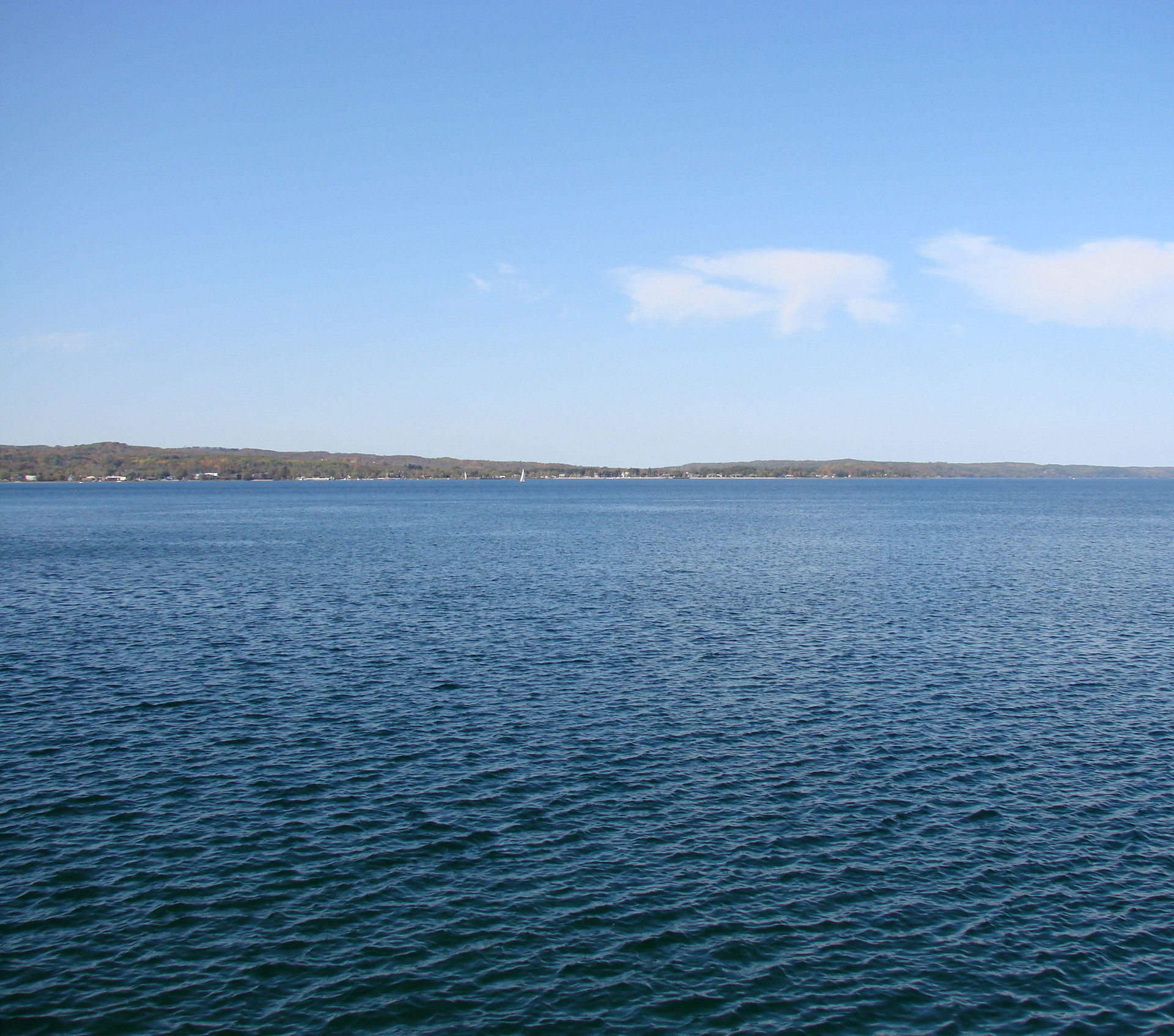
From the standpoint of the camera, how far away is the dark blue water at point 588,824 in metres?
21.0

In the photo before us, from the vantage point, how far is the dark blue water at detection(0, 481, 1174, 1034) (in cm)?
2097

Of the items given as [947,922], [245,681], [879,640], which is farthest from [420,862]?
[879,640]

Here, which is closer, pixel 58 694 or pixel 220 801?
pixel 220 801

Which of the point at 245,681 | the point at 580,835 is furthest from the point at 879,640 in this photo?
the point at 245,681

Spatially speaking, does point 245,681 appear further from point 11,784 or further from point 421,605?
point 421,605

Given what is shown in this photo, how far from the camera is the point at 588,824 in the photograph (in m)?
29.8

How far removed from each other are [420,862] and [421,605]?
4781 centimetres

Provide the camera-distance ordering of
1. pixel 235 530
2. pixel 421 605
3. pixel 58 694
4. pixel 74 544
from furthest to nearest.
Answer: pixel 235 530
pixel 74 544
pixel 421 605
pixel 58 694

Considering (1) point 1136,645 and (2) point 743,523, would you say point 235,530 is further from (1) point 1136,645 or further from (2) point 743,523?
(1) point 1136,645

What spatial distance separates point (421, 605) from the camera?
7394cm

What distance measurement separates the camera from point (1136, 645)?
5691 centimetres

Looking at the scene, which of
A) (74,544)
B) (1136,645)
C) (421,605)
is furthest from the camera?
(74,544)

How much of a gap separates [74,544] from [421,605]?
→ 81788 millimetres

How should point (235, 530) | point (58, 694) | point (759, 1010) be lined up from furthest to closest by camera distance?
point (235, 530), point (58, 694), point (759, 1010)
